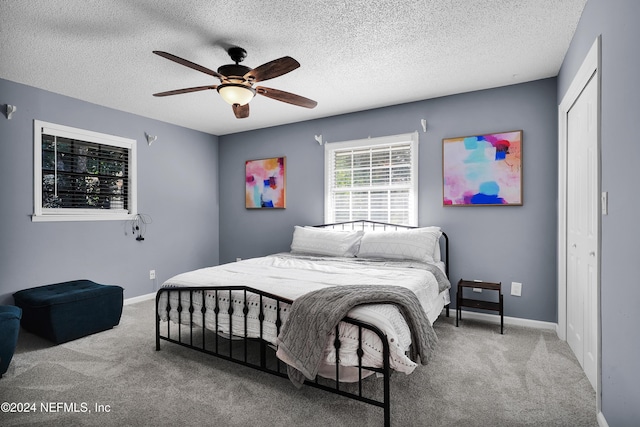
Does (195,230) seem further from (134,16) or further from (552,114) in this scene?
(552,114)

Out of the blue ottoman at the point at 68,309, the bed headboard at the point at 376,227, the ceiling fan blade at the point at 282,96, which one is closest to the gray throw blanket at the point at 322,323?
the ceiling fan blade at the point at 282,96

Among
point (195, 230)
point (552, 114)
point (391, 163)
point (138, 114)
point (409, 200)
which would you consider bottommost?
point (195, 230)

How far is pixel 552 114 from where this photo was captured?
3371 millimetres

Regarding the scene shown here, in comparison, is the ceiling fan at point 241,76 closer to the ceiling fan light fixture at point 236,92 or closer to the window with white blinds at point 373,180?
the ceiling fan light fixture at point 236,92

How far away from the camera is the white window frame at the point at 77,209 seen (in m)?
3.59

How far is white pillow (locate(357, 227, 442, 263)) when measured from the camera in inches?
138

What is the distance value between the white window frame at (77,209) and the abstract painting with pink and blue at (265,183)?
63.2 inches

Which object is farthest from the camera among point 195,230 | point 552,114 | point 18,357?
point 195,230

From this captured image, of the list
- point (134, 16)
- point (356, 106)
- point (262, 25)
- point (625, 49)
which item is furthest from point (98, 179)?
point (625, 49)

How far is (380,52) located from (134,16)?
1843mm

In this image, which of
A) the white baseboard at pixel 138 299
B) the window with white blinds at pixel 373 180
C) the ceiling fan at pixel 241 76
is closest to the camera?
the ceiling fan at pixel 241 76

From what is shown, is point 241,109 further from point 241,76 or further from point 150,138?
point 150,138

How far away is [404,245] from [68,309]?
3.25 metres

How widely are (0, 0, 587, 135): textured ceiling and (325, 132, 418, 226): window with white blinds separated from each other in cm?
69
